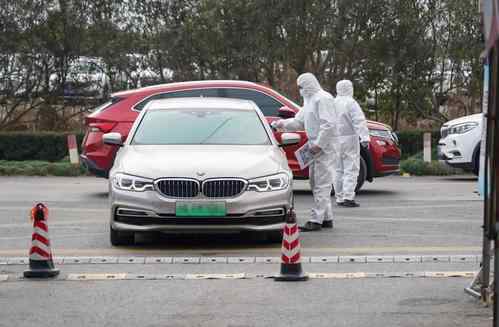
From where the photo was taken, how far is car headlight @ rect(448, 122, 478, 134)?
20767mm

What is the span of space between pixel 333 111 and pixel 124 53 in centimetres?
1384

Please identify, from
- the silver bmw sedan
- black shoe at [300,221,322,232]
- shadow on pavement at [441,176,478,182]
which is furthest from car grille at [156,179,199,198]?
shadow on pavement at [441,176,478,182]

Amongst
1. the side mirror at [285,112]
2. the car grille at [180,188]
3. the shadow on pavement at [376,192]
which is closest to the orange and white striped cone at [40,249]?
the car grille at [180,188]

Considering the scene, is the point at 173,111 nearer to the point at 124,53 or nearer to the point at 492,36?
the point at 492,36

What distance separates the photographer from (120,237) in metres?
12.3

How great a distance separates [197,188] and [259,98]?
6888mm

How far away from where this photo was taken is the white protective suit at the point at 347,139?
16.4 meters

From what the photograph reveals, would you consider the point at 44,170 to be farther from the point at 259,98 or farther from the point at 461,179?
the point at 461,179

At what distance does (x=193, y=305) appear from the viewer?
904cm

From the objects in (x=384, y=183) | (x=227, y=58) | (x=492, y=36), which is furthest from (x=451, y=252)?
(x=227, y=58)

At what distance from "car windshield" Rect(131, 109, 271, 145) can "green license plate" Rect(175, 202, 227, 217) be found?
147 cm

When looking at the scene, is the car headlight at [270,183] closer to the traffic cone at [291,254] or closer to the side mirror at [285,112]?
the traffic cone at [291,254]

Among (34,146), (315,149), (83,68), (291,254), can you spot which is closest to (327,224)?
(315,149)

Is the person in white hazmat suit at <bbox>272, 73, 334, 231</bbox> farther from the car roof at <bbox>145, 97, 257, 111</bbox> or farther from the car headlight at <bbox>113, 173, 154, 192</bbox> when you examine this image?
the car headlight at <bbox>113, 173, 154, 192</bbox>
